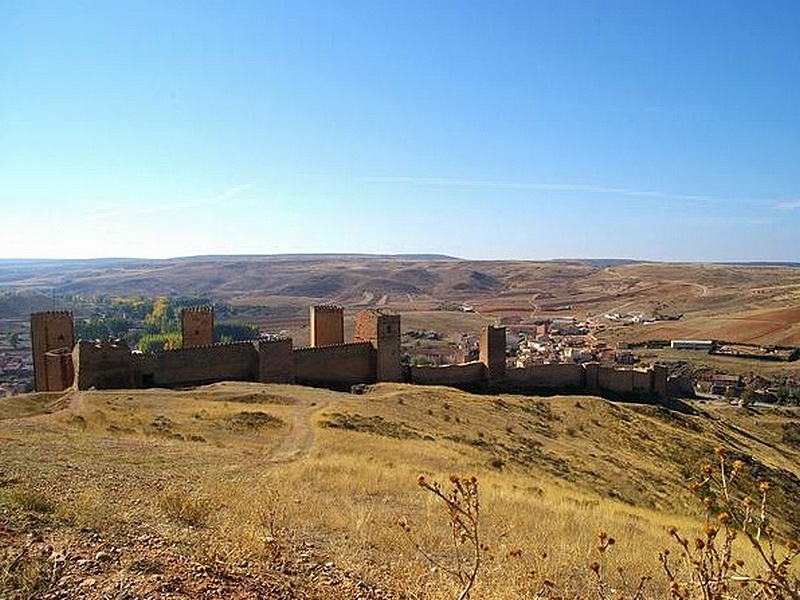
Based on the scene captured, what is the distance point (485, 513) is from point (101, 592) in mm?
5435

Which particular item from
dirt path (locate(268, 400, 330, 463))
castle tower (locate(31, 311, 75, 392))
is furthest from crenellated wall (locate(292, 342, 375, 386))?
castle tower (locate(31, 311, 75, 392))

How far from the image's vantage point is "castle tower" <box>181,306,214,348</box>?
23.7 metres

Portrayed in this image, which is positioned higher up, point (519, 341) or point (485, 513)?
point (485, 513)

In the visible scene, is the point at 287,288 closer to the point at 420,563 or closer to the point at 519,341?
the point at 519,341

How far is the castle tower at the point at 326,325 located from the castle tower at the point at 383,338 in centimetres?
146

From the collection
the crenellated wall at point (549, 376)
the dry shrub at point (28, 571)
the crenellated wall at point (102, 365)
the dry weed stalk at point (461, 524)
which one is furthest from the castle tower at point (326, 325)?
the dry shrub at point (28, 571)

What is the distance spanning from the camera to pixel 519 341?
68.7 m

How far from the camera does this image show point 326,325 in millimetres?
26719

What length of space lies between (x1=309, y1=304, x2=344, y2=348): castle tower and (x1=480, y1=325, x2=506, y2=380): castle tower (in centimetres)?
572

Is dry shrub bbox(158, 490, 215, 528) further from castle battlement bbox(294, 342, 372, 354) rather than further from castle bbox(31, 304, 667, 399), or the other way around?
castle battlement bbox(294, 342, 372, 354)

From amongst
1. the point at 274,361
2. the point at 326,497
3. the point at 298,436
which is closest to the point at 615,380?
the point at 274,361

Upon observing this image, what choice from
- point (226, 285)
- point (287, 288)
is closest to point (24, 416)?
point (287, 288)

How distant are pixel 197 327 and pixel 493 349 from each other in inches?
448

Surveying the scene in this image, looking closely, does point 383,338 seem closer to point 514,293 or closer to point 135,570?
point 135,570
